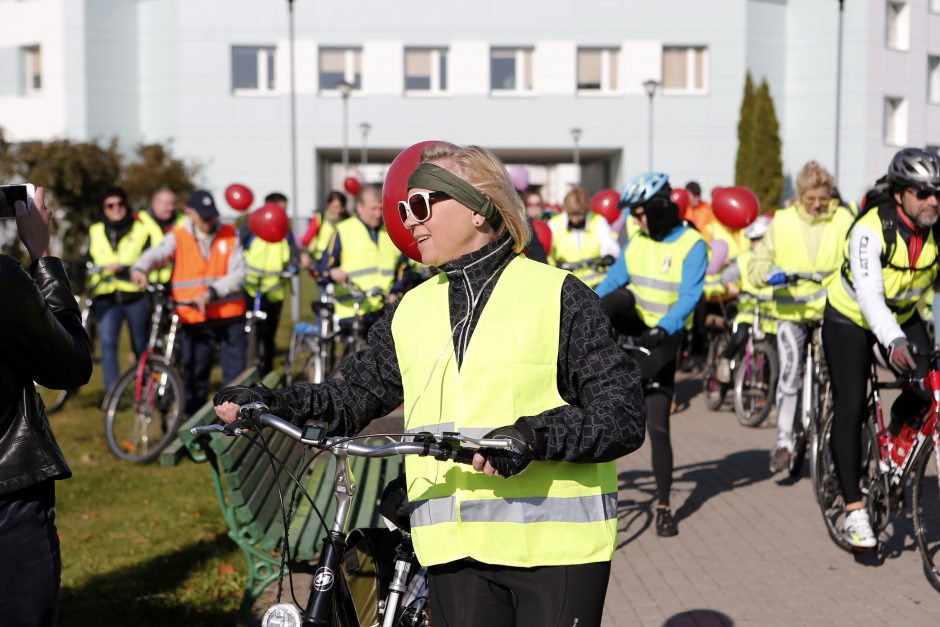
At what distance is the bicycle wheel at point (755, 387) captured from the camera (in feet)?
38.5

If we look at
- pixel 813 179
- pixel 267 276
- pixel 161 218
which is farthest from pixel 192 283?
pixel 813 179

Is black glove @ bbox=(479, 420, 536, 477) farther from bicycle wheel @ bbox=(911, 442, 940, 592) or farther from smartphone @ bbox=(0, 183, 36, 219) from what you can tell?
bicycle wheel @ bbox=(911, 442, 940, 592)

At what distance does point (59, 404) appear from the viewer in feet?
42.3

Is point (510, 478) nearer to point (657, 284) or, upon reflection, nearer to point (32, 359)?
point (32, 359)

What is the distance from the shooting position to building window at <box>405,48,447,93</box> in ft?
153

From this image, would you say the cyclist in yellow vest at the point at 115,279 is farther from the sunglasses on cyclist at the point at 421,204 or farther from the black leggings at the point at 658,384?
the sunglasses on cyclist at the point at 421,204

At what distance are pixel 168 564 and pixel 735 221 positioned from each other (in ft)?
26.0

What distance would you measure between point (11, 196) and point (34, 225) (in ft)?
0.33

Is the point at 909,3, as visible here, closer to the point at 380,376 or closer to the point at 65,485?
the point at 65,485

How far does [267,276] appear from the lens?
13422mm

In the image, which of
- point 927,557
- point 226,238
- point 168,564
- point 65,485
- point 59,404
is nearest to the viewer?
point 927,557

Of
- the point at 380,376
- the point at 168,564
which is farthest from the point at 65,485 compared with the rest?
the point at 380,376

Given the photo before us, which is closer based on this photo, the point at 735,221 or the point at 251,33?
the point at 735,221

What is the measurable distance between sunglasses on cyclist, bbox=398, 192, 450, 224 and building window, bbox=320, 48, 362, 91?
43.8 meters
